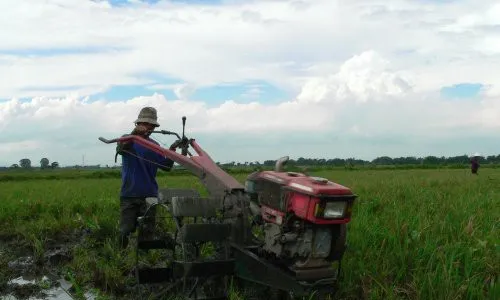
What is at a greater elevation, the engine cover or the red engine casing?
the red engine casing

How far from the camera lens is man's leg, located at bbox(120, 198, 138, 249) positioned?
18.5 feet

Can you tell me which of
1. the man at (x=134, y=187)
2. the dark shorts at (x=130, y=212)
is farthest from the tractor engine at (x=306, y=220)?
the dark shorts at (x=130, y=212)

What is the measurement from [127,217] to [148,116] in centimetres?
120

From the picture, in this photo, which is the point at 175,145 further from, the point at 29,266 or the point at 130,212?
the point at 29,266

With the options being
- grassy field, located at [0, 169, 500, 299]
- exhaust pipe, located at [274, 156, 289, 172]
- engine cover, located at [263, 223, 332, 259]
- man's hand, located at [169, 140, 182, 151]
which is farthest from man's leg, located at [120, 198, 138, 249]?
engine cover, located at [263, 223, 332, 259]

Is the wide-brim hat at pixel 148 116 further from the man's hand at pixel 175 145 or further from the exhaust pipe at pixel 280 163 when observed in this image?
the exhaust pipe at pixel 280 163

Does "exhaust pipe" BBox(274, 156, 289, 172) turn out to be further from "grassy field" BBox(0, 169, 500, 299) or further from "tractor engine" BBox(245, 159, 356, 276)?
"grassy field" BBox(0, 169, 500, 299)

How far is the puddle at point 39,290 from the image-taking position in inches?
181

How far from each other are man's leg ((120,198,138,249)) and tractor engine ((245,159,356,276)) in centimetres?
234

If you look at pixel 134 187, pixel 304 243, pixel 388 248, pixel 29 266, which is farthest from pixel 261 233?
pixel 29 266

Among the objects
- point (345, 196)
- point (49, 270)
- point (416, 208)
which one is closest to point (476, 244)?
point (345, 196)

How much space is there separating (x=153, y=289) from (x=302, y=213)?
77.7 inches

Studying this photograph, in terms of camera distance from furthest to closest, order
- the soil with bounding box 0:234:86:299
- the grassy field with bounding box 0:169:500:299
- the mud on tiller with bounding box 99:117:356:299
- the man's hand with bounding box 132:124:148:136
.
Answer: the man's hand with bounding box 132:124:148:136 → the soil with bounding box 0:234:86:299 → the grassy field with bounding box 0:169:500:299 → the mud on tiller with bounding box 99:117:356:299

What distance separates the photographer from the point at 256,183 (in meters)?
4.02
